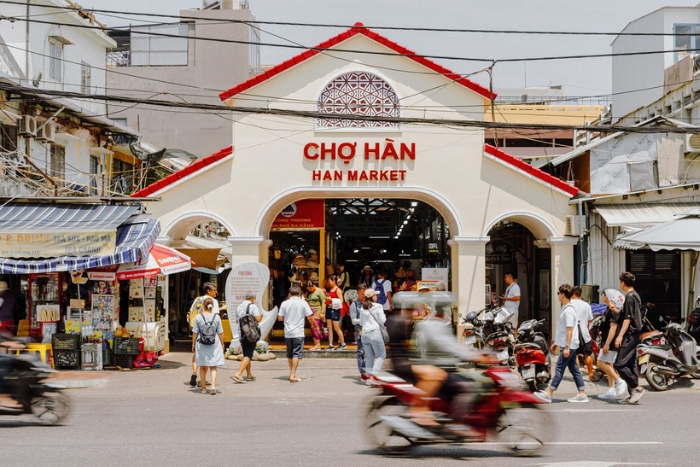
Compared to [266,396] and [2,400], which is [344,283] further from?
[2,400]

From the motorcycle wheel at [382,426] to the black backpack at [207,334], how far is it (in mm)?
5663

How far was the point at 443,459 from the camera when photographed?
8.21 meters

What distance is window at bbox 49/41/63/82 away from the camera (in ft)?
79.7

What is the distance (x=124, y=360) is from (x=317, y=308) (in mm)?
4453

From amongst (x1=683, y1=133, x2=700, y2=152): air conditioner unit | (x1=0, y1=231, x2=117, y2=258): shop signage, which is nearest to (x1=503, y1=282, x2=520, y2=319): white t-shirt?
(x1=683, y1=133, x2=700, y2=152): air conditioner unit

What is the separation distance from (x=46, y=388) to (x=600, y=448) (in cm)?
658

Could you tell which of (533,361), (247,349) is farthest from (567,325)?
(247,349)

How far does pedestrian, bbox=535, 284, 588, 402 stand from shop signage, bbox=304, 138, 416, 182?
742cm

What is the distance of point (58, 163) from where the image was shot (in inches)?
879

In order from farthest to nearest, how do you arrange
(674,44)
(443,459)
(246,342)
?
1. (674,44)
2. (246,342)
3. (443,459)

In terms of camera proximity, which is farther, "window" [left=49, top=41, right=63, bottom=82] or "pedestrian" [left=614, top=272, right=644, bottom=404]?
"window" [left=49, top=41, right=63, bottom=82]

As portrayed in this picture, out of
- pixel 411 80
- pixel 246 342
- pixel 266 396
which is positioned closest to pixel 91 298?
pixel 246 342

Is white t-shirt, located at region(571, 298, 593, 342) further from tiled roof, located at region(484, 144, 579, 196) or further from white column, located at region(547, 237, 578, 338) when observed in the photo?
tiled roof, located at region(484, 144, 579, 196)

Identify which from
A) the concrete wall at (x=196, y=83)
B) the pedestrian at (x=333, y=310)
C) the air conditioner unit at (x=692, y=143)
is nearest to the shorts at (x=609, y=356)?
the pedestrian at (x=333, y=310)
